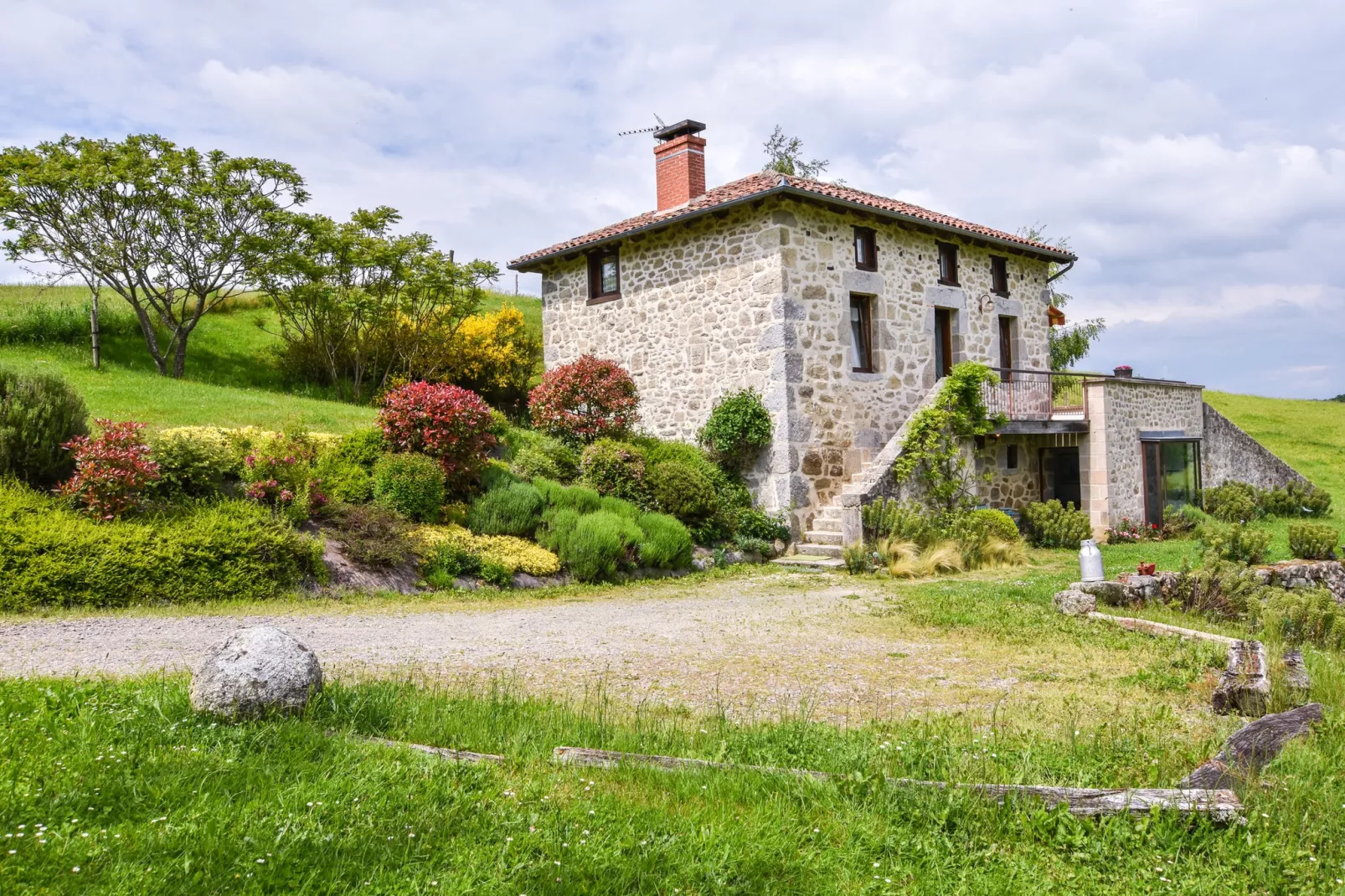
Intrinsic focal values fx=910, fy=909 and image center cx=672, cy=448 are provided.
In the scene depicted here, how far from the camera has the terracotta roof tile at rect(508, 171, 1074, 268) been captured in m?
15.4

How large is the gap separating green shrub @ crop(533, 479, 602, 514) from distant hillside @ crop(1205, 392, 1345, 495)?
20636 millimetres

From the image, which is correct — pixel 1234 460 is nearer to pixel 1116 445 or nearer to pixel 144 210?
pixel 1116 445

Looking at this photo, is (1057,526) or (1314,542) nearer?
(1314,542)

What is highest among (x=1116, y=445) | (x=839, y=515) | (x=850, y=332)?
(x=850, y=332)

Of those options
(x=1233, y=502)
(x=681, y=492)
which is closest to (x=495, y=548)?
(x=681, y=492)

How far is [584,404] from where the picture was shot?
15.7m

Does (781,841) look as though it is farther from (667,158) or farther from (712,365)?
(667,158)

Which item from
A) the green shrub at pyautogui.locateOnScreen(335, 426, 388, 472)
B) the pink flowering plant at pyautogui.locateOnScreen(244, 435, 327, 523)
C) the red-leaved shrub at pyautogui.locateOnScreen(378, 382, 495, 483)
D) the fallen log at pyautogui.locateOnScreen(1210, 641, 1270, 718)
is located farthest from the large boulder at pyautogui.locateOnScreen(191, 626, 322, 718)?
the green shrub at pyautogui.locateOnScreen(335, 426, 388, 472)

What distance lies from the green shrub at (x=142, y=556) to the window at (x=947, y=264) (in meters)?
13.3

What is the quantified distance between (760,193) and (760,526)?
213 inches

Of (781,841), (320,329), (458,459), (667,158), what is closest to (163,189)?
(320,329)

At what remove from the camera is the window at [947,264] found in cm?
1836

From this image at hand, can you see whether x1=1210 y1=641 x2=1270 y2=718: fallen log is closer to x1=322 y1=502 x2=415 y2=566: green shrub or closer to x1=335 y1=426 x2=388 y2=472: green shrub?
x1=322 y1=502 x2=415 y2=566: green shrub

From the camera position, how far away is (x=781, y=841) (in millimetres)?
3539
